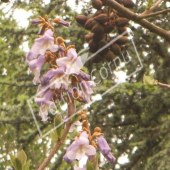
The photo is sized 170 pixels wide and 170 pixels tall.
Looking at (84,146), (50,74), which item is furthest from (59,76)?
(84,146)

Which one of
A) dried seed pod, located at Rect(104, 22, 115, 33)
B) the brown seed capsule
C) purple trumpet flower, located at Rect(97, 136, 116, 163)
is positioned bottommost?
purple trumpet flower, located at Rect(97, 136, 116, 163)

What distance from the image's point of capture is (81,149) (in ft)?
2.74

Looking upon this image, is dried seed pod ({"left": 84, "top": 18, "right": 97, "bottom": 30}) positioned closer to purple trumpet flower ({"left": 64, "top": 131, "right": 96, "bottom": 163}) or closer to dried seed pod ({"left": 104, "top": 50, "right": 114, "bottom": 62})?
dried seed pod ({"left": 104, "top": 50, "right": 114, "bottom": 62})

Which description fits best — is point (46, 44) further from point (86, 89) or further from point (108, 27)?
point (108, 27)

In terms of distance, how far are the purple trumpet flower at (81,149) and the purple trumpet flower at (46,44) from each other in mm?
186

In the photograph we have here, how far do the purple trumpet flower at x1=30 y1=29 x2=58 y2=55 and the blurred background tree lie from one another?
1511mm

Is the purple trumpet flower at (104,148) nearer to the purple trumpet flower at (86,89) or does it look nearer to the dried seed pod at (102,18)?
the purple trumpet flower at (86,89)

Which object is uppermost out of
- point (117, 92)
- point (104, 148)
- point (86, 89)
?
point (86, 89)

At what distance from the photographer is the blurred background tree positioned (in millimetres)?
2523

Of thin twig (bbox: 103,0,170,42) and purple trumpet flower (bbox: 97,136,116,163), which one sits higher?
thin twig (bbox: 103,0,170,42)

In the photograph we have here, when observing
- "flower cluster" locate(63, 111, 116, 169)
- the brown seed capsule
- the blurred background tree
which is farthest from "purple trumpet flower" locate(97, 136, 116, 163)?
the blurred background tree

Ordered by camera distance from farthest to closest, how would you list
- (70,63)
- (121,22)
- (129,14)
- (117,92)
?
(117,92)
(121,22)
(129,14)
(70,63)

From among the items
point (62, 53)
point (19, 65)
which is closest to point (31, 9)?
point (19, 65)

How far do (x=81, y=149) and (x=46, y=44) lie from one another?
0.74 ft
